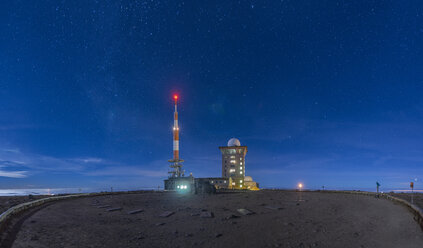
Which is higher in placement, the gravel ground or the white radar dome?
the white radar dome

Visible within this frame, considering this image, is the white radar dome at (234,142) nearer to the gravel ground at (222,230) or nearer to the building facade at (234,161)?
the building facade at (234,161)

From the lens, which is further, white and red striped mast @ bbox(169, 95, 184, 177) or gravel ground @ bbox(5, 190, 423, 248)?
white and red striped mast @ bbox(169, 95, 184, 177)

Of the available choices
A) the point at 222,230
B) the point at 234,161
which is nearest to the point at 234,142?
the point at 234,161

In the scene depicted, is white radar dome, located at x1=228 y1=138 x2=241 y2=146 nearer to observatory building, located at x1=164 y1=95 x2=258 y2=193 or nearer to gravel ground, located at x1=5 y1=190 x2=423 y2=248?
observatory building, located at x1=164 y1=95 x2=258 y2=193

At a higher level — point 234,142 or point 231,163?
point 234,142

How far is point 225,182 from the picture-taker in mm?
88812

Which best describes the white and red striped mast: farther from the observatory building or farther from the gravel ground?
the gravel ground

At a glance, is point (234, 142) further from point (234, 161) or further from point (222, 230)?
point (222, 230)

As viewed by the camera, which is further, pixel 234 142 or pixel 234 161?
pixel 234 142

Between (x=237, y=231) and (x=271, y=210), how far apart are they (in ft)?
22.5

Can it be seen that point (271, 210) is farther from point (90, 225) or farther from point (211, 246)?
point (90, 225)

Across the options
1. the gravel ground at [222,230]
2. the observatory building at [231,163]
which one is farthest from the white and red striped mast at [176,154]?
the gravel ground at [222,230]

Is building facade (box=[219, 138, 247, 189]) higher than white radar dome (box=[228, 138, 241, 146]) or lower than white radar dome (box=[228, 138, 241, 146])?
lower

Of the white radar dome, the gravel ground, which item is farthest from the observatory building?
the gravel ground
